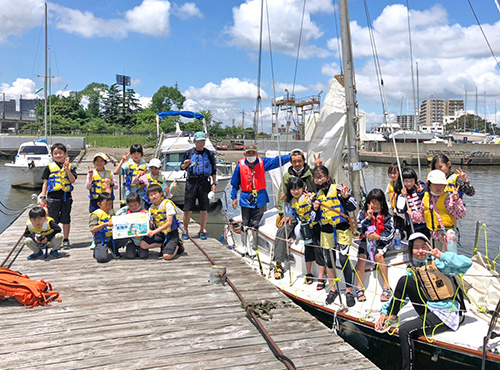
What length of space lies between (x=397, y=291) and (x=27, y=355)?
11.8ft

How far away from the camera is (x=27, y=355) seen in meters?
3.84

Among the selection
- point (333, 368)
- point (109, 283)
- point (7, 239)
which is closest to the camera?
point (333, 368)

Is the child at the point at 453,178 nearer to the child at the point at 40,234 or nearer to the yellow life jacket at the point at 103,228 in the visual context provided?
the yellow life jacket at the point at 103,228

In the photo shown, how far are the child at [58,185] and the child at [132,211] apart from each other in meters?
0.99

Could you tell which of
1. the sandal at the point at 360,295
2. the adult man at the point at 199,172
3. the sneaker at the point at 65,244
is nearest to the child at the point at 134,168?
the adult man at the point at 199,172

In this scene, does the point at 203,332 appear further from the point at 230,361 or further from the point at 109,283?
the point at 109,283

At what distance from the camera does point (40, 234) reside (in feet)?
21.9

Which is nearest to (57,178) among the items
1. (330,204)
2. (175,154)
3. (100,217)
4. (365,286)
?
(100,217)

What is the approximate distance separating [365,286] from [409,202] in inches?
52.2

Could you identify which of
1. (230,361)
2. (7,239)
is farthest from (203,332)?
(7,239)

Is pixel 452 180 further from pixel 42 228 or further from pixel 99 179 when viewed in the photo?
pixel 42 228

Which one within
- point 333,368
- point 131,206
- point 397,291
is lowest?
point 333,368

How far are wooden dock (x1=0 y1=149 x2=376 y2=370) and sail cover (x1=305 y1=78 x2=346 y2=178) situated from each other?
7.90 feet

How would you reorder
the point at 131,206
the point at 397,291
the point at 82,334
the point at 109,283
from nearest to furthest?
the point at 82,334 → the point at 397,291 → the point at 109,283 → the point at 131,206
